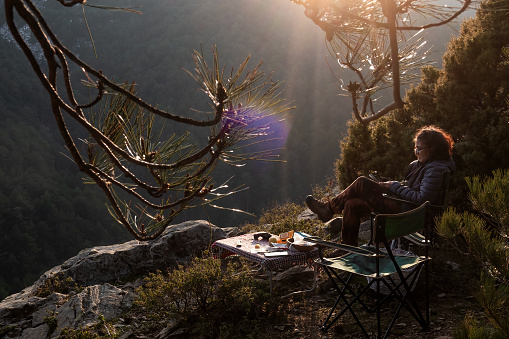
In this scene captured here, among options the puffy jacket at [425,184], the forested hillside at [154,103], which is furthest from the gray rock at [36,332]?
the forested hillside at [154,103]

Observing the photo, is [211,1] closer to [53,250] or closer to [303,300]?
[53,250]

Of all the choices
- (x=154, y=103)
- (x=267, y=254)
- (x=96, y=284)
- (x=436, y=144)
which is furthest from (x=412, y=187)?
(x=154, y=103)

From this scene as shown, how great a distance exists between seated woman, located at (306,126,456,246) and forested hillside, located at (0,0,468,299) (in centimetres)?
2917

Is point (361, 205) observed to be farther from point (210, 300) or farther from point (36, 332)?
point (36, 332)

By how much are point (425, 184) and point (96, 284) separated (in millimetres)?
3699

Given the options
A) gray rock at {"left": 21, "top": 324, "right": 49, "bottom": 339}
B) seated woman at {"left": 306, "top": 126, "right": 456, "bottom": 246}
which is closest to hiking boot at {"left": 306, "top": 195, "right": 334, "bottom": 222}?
seated woman at {"left": 306, "top": 126, "right": 456, "bottom": 246}

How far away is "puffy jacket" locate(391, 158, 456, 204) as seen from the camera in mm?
3262

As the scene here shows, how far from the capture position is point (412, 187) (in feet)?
11.6

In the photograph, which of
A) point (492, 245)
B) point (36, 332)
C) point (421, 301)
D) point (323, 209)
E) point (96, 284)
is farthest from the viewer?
point (96, 284)

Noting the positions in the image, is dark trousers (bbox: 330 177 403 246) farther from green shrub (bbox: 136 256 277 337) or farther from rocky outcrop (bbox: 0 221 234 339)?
rocky outcrop (bbox: 0 221 234 339)

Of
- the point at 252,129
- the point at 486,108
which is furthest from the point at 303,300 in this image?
the point at 486,108

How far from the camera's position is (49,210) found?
3644cm

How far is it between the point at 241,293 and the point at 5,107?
46.6m

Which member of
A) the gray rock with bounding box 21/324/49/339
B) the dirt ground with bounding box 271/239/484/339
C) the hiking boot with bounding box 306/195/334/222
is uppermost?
the hiking boot with bounding box 306/195/334/222
